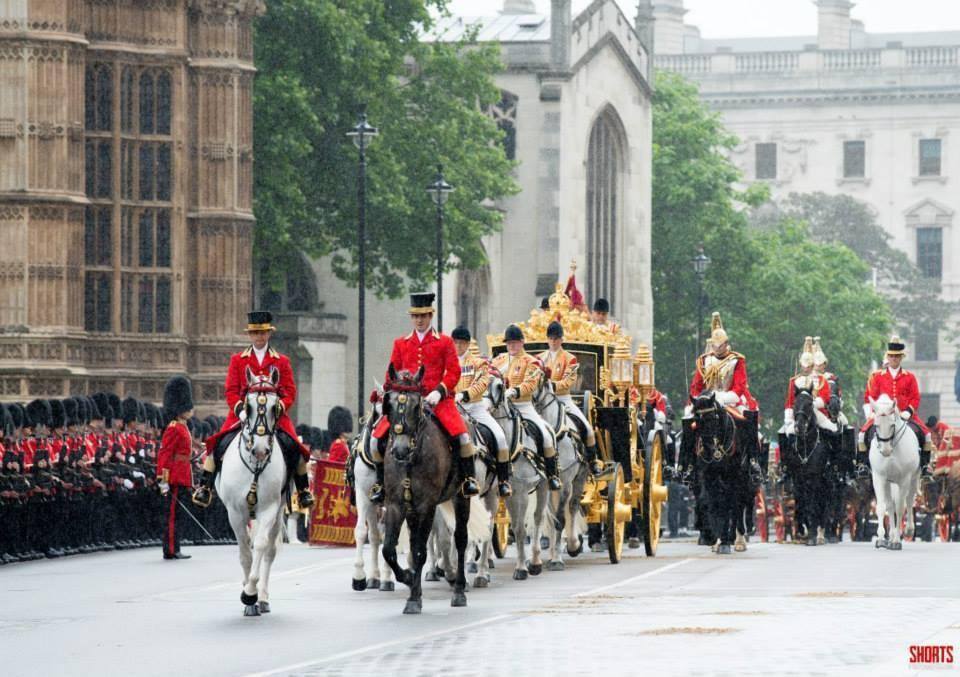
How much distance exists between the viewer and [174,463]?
29.5 m

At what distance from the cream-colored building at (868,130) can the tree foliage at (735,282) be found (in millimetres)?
34940

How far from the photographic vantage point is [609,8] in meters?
77.2

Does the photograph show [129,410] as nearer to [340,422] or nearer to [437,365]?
[340,422]

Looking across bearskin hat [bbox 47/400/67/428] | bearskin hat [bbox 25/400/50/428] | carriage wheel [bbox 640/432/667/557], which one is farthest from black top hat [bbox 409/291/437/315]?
bearskin hat [bbox 47/400/67/428]

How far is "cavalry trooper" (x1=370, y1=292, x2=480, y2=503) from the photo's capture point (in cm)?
2034

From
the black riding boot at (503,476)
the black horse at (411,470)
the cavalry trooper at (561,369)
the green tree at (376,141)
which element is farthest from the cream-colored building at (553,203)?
the black horse at (411,470)

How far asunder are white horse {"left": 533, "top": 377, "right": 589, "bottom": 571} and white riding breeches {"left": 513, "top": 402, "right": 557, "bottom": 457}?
46cm

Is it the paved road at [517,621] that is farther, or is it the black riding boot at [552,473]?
the black riding boot at [552,473]

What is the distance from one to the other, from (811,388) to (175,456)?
8119 millimetres

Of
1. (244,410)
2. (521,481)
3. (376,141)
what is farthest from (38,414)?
(376,141)

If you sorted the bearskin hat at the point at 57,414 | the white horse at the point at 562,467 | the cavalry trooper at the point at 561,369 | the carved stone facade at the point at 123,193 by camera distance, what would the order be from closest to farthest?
the white horse at the point at 562,467
the cavalry trooper at the point at 561,369
the bearskin hat at the point at 57,414
the carved stone facade at the point at 123,193

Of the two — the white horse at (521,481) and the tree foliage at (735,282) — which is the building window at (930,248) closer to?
the tree foliage at (735,282)

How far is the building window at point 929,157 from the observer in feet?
397

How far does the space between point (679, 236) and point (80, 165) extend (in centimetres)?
4401
